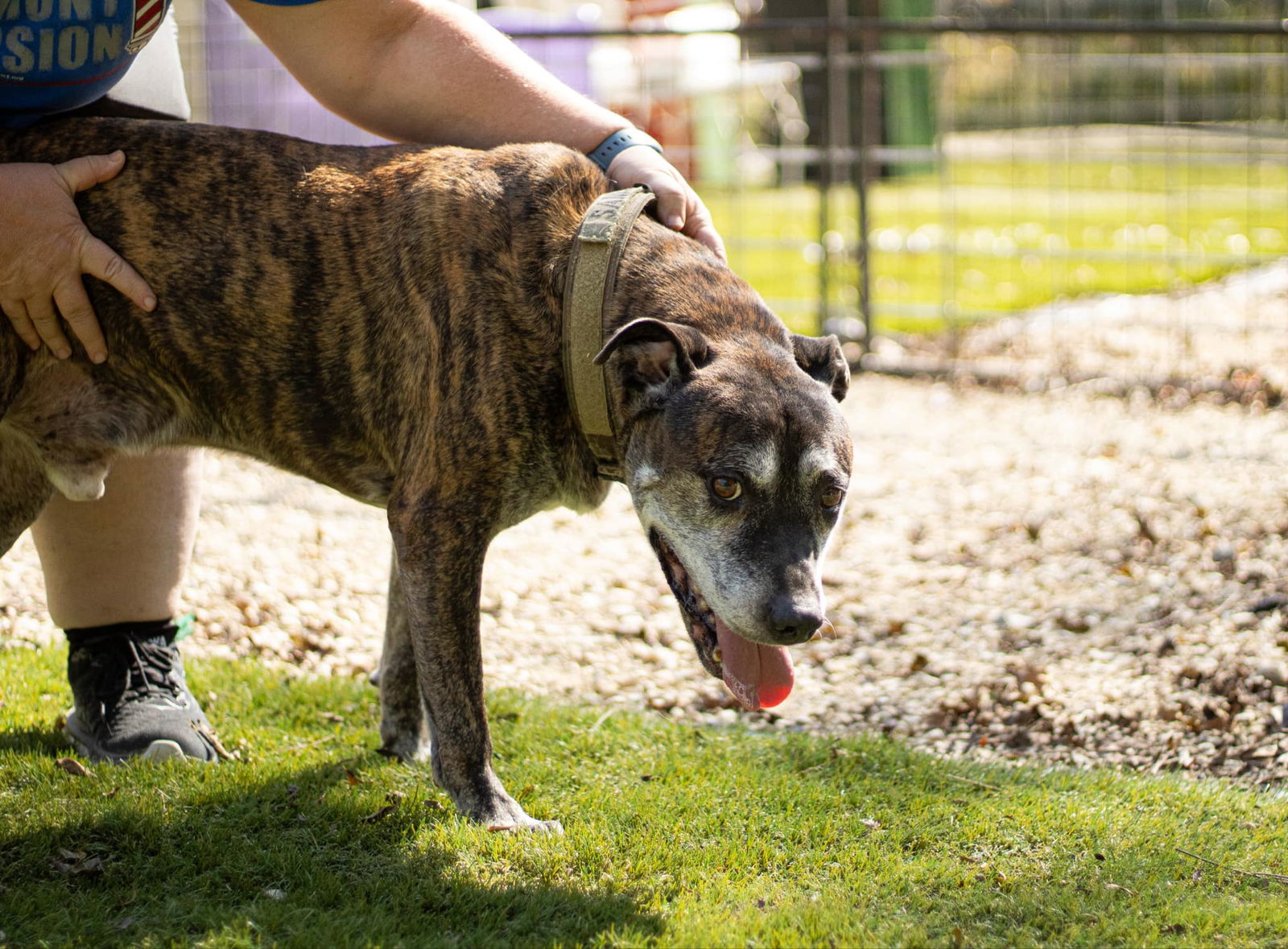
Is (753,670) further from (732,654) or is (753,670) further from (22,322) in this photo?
(22,322)

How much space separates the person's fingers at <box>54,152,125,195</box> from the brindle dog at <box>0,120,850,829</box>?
30mm

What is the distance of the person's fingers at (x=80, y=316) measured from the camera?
10.2 ft

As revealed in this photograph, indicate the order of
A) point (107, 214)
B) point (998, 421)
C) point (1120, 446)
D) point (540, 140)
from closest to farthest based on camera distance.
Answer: point (107, 214) → point (540, 140) → point (1120, 446) → point (998, 421)

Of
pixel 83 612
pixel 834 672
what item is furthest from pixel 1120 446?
pixel 83 612

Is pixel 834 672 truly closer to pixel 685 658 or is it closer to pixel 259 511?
pixel 685 658

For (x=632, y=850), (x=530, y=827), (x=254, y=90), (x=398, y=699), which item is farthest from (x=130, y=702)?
(x=254, y=90)

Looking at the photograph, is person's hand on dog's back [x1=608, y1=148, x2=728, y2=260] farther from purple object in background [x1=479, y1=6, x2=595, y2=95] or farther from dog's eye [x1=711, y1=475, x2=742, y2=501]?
purple object in background [x1=479, y1=6, x2=595, y2=95]

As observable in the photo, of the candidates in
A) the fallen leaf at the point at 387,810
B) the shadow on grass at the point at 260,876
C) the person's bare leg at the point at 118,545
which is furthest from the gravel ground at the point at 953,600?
the fallen leaf at the point at 387,810

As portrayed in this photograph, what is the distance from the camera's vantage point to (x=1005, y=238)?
12.6 meters

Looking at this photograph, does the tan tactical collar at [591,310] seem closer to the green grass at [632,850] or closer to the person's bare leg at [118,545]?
the green grass at [632,850]

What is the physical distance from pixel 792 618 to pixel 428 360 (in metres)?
1.05

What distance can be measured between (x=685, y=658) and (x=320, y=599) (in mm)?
1486

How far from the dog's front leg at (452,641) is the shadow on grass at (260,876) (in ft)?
0.37

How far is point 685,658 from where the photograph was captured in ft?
16.2
